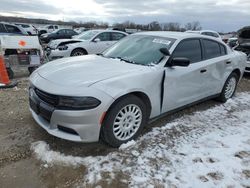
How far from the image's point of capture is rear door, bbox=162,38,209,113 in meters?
3.68

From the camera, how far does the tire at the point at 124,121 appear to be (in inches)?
Result: 119

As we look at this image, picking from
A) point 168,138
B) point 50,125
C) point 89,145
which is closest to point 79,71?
point 50,125

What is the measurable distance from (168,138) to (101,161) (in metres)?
1.15

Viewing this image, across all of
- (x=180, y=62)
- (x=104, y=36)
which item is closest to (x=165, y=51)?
(x=180, y=62)

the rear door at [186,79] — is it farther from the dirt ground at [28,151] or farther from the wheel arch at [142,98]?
the dirt ground at [28,151]

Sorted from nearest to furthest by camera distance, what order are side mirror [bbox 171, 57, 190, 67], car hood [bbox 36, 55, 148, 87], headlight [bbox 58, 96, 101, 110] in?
1. headlight [bbox 58, 96, 101, 110]
2. car hood [bbox 36, 55, 148, 87]
3. side mirror [bbox 171, 57, 190, 67]

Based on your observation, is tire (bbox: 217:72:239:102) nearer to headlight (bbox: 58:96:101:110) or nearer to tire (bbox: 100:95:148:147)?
tire (bbox: 100:95:148:147)

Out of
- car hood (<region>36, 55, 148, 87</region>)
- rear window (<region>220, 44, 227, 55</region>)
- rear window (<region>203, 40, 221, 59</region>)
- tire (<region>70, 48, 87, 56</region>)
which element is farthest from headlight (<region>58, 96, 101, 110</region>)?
tire (<region>70, 48, 87, 56</region>)

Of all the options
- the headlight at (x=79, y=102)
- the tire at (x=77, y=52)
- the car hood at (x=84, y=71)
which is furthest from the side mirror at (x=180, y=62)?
the tire at (x=77, y=52)

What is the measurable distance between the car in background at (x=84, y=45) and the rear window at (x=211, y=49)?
5405 millimetres

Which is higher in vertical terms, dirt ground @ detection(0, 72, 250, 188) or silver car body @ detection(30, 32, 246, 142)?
silver car body @ detection(30, 32, 246, 142)

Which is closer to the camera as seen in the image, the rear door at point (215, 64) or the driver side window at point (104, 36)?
the rear door at point (215, 64)

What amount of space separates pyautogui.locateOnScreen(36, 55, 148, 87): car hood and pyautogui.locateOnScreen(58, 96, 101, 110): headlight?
0.20 metres

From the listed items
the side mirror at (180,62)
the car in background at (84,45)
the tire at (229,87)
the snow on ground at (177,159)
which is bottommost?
the snow on ground at (177,159)
